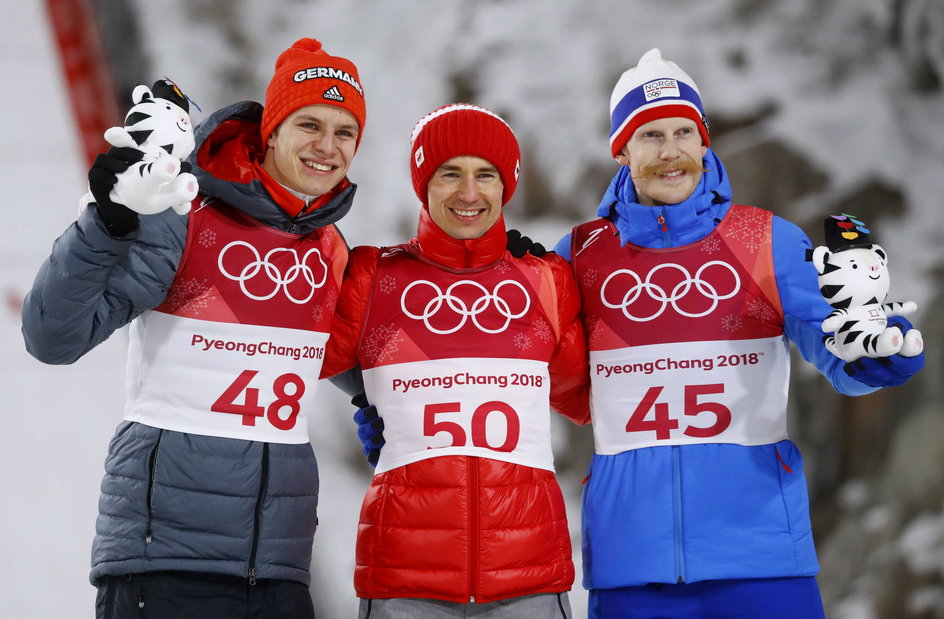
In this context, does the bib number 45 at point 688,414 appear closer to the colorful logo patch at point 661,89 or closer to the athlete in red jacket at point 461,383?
the athlete in red jacket at point 461,383

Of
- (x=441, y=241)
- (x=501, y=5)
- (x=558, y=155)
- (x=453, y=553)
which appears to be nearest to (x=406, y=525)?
(x=453, y=553)

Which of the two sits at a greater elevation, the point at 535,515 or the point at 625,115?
the point at 625,115

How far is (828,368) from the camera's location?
2066 mm

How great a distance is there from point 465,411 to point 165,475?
24.1 inches

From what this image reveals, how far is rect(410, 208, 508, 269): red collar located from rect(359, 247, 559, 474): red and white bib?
0.07ft

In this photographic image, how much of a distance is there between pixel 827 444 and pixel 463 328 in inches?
94.1

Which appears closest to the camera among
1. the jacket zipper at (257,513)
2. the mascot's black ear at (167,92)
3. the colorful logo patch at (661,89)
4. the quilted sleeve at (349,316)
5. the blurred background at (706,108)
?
the mascot's black ear at (167,92)

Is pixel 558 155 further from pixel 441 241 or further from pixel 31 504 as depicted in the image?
pixel 31 504

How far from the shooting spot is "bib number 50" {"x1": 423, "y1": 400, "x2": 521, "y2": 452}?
198 cm

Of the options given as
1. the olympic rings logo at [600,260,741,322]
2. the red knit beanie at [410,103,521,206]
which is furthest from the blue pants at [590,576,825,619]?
the red knit beanie at [410,103,521,206]

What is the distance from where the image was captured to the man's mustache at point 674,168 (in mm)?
A: 2186

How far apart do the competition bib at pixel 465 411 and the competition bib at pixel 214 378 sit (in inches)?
8.5

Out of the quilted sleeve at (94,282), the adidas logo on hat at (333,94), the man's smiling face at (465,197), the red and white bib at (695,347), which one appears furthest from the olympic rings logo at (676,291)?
the quilted sleeve at (94,282)

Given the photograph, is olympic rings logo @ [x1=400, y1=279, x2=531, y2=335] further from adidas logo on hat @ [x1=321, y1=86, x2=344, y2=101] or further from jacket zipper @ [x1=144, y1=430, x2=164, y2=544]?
jacket zipper @ [x1=144, y1=430, x2=164, y2=544]
